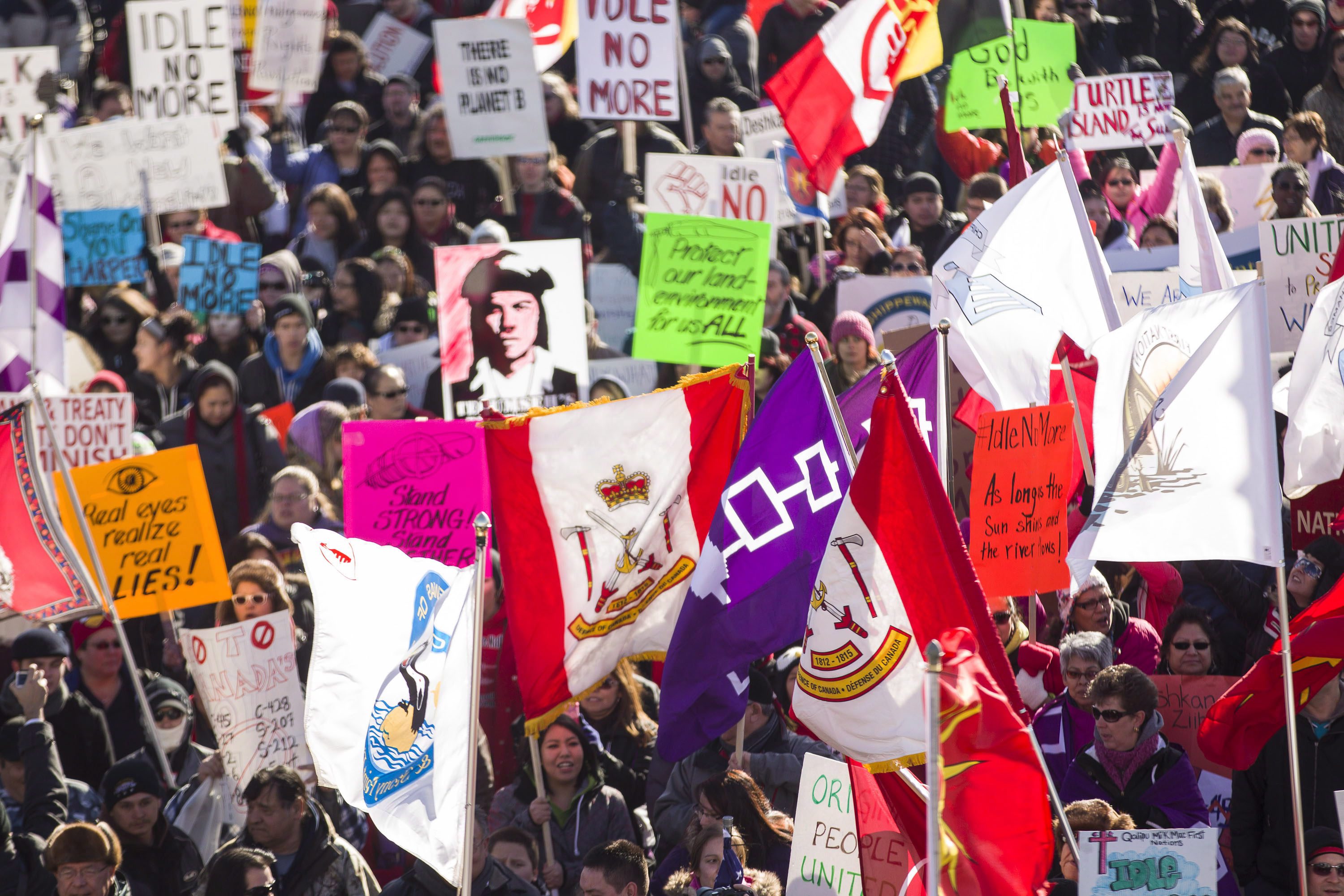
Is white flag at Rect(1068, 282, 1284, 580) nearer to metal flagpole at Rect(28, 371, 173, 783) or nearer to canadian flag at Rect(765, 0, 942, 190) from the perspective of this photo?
metal flagpole at Rect(28, 371, 173, 783)

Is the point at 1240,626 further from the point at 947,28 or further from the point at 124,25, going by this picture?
the point at 124,25

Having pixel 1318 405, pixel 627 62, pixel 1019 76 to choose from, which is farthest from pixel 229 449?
pixel 1318 405

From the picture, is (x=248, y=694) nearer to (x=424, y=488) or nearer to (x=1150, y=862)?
(x=424, y=488)

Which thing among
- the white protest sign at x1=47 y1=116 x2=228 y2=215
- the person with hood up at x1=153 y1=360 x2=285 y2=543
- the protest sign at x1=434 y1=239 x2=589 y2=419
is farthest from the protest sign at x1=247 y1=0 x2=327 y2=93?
the protest sign at x1=434 y1=239 x2=589 y2=419

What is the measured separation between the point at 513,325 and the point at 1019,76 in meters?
3.87

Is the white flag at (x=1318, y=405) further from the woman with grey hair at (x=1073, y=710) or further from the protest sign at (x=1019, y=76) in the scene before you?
the protest sign at (x=1019, y=76)

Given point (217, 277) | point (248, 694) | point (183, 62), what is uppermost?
point (183, 62)

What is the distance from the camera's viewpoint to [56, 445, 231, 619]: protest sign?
823 centimetres

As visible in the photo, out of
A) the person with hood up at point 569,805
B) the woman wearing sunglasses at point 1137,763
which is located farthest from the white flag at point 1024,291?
the person with hood up at point 569,805

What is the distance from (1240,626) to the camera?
731 cm

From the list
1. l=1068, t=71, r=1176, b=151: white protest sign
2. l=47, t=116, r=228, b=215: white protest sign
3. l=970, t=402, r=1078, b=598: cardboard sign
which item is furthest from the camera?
l=47, t=116, r=228, b=215: white protest sign

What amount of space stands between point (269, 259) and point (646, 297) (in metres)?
3.21

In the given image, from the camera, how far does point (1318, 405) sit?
22.2ft

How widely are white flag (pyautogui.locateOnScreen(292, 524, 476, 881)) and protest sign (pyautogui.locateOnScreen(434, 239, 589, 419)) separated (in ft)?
10.4
